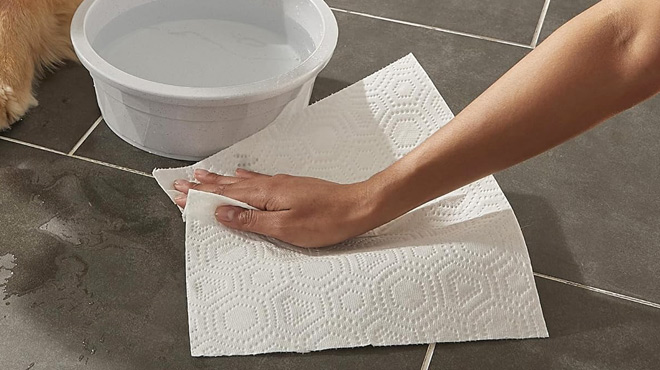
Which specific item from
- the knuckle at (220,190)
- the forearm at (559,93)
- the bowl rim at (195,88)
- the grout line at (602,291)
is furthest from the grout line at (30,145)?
the grout line at (602,291)

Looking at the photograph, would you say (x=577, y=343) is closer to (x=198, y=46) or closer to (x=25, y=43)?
(x=198, y=46)

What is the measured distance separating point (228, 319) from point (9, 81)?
0.50 meters

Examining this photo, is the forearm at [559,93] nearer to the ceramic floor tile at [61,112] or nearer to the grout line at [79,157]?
the grout line at [79,157]

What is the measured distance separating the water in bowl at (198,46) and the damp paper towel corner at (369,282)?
0.57ft

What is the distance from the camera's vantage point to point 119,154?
3.75 feet

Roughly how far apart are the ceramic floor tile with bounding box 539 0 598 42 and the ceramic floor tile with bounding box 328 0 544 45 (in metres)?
0.02

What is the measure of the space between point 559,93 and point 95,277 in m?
0.54

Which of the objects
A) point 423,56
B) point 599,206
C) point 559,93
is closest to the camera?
point 559,93

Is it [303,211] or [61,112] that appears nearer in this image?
[303,211]

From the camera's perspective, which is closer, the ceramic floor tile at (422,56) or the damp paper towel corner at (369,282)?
the damp paper towel corner at (369,282)

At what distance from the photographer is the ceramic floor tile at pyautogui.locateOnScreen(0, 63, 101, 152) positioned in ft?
3.82

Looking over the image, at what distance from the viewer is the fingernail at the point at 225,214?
0.98m

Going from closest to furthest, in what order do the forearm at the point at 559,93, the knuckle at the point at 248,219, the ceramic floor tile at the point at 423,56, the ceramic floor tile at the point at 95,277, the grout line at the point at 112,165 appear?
1. the forearm at the point at 559,93
2. the ceramic floor tile at the point at 95,277
3. the knuckle at the point at 248,219
4. the grout line at the point at 112,165
5. the ceramic floor tile at the point at 423,56

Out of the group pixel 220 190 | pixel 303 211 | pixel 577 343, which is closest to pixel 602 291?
pixel 577 343
